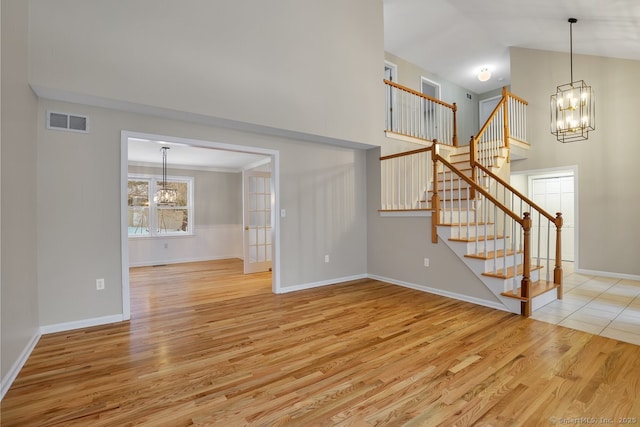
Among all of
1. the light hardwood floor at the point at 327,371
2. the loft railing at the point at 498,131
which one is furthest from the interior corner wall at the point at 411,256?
the loft railing at the point at 498,131

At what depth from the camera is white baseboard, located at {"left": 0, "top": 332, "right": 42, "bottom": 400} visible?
1.93 meters

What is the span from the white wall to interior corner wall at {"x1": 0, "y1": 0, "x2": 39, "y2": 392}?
312mm

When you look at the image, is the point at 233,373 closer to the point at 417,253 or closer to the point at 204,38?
the point at 417,253

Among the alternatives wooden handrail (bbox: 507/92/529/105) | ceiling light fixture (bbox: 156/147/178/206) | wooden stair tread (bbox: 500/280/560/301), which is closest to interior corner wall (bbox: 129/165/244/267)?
ceiling light fixture (bbox: 156/147/178/206)

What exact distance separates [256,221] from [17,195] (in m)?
3.88

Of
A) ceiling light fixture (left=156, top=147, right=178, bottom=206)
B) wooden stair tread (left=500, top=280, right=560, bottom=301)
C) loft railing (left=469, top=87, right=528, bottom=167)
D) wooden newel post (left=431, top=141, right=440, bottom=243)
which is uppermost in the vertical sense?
loft railing (left=469, top=87, right=528, bottom=167)

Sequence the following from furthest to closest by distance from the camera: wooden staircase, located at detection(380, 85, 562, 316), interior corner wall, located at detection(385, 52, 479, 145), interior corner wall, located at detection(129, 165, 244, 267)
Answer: interior corner wall, located at detection(385, 52, 479, 145), interior corner wall, located at detection(129, 165, 244, 267), wooden staircase, located at detection(380, 85, 562, 316)

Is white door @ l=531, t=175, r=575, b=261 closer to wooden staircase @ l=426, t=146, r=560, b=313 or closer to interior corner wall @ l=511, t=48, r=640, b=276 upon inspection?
interior corner wall @ l=511, t=48, r=640, b=276

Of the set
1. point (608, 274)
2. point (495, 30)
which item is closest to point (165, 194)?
point (495, 30)

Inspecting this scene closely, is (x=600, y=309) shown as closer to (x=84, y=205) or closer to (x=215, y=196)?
(x=84, y=205)

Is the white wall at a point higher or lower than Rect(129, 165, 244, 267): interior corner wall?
higher

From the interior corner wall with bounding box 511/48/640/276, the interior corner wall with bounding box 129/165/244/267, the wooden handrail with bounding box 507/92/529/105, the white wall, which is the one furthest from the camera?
the interior corner wall with bounding box 129/165/244/267

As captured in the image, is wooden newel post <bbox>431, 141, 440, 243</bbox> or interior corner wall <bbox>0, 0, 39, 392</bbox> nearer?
interior corner wall <bbox>0, 0, 39, 392</bbox>

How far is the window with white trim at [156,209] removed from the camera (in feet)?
23.1
